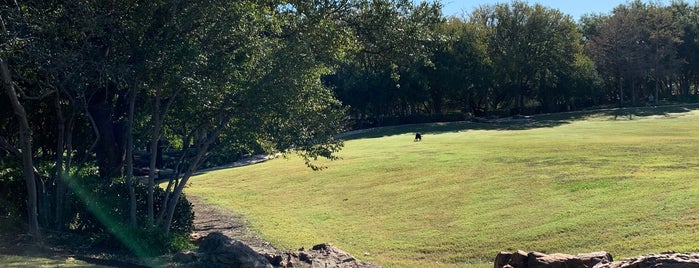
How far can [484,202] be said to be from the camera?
67.7 ft

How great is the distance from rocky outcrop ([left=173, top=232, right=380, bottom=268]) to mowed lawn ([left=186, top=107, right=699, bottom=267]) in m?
3.21

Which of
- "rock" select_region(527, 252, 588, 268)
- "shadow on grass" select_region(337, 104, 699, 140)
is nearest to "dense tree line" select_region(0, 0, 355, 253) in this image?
"rock" select_region(527, 252, 588, 268)

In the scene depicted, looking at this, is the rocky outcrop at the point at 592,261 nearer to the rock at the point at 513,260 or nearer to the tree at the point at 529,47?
the rock at the point at 513,260

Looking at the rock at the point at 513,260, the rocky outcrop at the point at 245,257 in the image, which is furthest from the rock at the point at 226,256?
the rock at the point at 513,260

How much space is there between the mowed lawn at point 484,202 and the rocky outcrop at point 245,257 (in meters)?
3.21

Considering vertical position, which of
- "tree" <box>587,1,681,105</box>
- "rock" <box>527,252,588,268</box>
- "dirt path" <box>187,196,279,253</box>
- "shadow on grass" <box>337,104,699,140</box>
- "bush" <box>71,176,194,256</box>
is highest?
"tree" <box>587,1,681,105</box>

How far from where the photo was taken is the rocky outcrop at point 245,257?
1056 cm

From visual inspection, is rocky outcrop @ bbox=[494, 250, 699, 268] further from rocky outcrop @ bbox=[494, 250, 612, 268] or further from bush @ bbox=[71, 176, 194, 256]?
bush @ bbox=[71, 176, 194, 256]

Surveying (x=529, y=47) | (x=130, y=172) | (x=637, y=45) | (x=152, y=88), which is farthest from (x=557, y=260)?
(x=637, y=45)

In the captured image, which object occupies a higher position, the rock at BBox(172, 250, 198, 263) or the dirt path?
the rock at BBox(172, 250, 198, 263)

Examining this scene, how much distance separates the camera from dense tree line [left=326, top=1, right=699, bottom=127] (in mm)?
76188

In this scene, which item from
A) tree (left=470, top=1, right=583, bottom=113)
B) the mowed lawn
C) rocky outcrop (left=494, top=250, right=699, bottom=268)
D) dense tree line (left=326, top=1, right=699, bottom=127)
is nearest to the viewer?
rocky outcrop (left=494, top=250, right=699, bottom=268)

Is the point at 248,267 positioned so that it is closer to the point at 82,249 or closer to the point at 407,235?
the point at 82,249

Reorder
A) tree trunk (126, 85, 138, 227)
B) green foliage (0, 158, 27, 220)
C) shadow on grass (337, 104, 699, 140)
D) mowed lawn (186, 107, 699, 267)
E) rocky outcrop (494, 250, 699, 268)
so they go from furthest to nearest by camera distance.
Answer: shadow on grass (337, 104, 699, 140), mowed lawn (186, 107, 699, 267), green foliage (0, 158, 27, 220), tree trunk (126, 85, 138, 227), rocky outcrop (494, 250, 699, 268)
